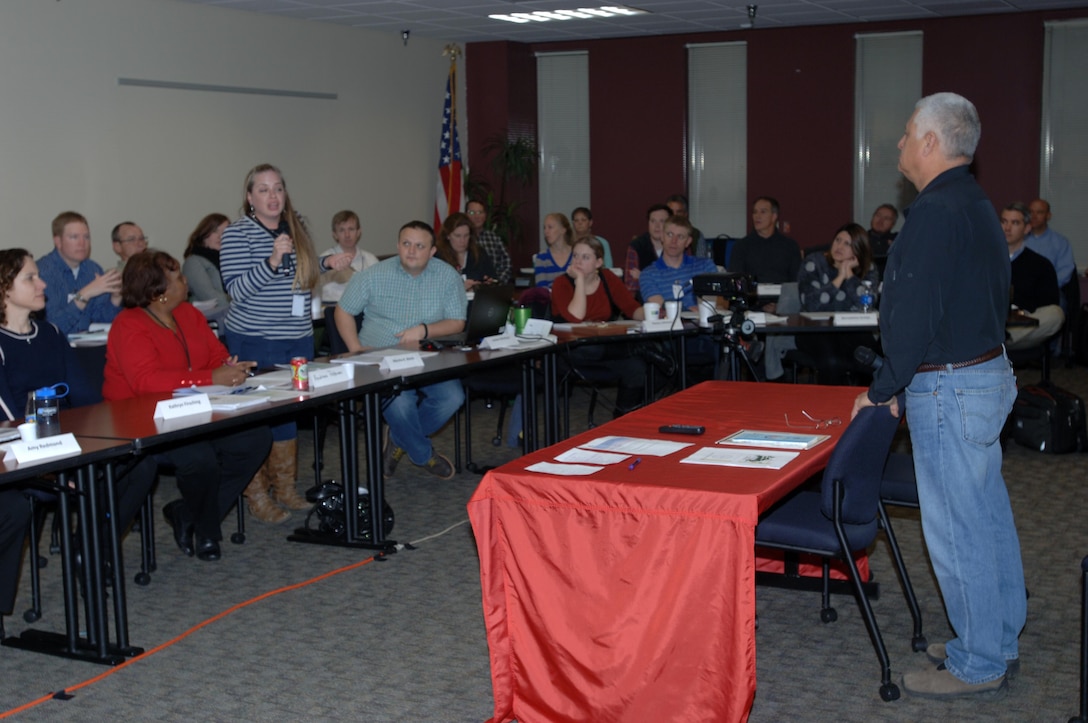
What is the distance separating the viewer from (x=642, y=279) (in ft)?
23.1

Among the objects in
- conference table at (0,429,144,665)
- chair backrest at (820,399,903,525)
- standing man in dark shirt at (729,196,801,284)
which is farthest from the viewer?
standing man in dark shirt at (729,196,801,284)

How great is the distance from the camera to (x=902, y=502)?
3582 millimetres

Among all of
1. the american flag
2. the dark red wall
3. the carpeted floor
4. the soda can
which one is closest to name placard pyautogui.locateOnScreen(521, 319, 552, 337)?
the carpeted floor

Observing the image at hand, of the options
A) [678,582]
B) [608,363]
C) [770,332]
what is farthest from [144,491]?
[770,332]

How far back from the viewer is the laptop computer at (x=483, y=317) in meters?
5.39

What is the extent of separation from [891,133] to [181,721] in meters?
9.56

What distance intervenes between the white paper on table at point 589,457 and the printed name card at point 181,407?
1.37m

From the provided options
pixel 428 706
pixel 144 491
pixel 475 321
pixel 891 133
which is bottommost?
pixel 428 706

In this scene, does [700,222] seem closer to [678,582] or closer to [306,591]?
[306,591]

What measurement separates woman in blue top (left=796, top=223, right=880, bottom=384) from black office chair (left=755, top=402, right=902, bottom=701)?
3.60m

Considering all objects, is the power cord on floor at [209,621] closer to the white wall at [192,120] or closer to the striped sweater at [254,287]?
the striped sweater at [254,287]

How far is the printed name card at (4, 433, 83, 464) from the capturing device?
10.0ft

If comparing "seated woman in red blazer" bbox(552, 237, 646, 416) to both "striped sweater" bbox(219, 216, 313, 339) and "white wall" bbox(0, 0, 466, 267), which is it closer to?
"striped sweater" bbox(219, 216, 313, 339)

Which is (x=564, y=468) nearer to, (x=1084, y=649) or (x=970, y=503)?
(x=970, y=503)
